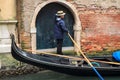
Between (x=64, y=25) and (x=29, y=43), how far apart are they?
3.03 feet

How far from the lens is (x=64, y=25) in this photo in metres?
10.5

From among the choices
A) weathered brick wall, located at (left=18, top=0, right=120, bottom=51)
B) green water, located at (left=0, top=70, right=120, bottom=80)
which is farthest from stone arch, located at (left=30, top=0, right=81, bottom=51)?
green water, located at (left=0, top=70, right=120, bottom=80)

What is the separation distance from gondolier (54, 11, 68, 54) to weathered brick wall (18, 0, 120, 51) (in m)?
0.57

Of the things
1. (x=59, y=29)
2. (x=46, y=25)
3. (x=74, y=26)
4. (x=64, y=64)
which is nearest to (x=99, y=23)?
(x=74, y=26)

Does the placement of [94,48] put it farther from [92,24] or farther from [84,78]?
[84,78]

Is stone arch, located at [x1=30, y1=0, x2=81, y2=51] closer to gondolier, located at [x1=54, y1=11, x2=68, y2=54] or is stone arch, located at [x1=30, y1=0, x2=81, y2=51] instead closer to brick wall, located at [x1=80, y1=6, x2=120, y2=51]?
brick wall, located at [x1=80, y1=6, x2=120, y2=51]

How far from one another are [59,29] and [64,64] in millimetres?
1527

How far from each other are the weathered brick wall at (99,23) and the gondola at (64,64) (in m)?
1.56

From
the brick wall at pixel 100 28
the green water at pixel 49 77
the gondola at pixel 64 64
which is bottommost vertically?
the green water at pixel 49 77

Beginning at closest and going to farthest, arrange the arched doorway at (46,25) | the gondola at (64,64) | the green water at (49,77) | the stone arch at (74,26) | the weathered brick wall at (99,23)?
the gondola at (64,64)
the green water at (49,77)
the stone arch at (74,26)
the arched doorway at (46,25)
the weathered brick wall at (99,23)

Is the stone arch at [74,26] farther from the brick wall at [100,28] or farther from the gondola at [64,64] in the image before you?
the gondola at [64,64]

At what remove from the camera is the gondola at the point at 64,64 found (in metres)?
8.81

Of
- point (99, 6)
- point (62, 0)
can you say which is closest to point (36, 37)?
point (62, 0)

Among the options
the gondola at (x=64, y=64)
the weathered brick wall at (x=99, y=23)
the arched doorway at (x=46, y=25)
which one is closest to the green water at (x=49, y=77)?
the gondola at (x=64, y=64)
